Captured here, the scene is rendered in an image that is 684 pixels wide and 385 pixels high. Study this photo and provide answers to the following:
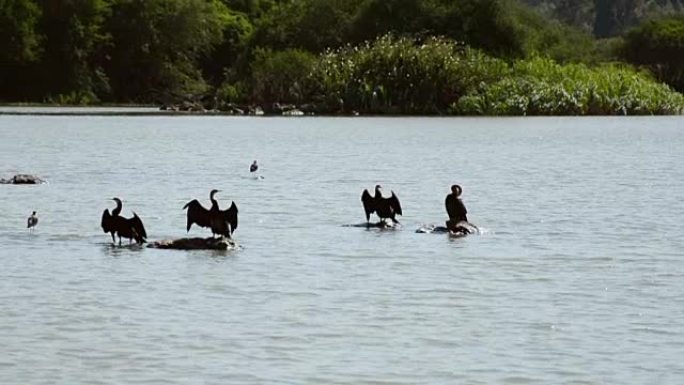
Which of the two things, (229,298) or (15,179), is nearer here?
(229,298)

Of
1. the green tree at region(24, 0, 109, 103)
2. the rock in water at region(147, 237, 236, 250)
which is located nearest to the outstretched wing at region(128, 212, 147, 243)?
the rock in water at region(147, 237, 236, 250)

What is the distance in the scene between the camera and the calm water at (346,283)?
500 inches

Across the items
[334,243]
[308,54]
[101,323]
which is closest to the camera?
[101,323]

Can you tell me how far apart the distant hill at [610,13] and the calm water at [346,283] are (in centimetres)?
9695

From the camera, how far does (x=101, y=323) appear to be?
1441 centimetres

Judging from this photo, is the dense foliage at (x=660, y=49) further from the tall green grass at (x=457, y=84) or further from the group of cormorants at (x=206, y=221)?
the group of cormorants at (x=206, y=221)

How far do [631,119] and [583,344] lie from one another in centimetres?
5308

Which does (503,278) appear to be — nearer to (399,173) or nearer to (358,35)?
(399,173)

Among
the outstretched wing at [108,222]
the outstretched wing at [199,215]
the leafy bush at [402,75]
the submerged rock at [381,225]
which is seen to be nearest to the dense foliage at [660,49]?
the leafy bush at [402,75]

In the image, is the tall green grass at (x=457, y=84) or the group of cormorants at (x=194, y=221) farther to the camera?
the tall green grass at (x=457, y=84)

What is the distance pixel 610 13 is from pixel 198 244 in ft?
380

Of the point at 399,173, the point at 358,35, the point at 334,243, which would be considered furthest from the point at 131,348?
the point at 358,35

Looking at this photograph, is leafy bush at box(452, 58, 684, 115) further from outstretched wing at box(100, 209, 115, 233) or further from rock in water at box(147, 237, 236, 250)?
rock in water at box(147, 237, 236, 250)

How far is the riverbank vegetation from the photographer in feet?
216
